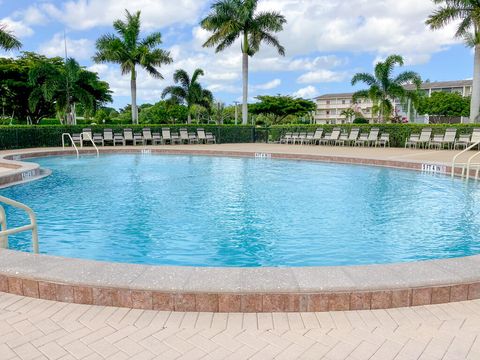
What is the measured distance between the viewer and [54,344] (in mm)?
2510

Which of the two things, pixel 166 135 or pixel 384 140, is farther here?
pixel 166 135

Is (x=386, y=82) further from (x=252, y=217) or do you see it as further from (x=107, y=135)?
(x=252, y=217)

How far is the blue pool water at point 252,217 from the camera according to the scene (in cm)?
536

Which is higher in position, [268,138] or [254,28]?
[254,28]

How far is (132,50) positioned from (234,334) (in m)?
26.4

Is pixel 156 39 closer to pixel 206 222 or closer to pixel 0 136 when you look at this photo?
pixel 0 136

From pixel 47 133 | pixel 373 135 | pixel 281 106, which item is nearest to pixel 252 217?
pixel 373 135

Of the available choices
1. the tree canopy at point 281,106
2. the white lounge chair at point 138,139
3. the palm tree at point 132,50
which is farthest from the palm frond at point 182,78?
the tree canopy at point 281,106

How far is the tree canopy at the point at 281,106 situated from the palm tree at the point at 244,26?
24.8 m

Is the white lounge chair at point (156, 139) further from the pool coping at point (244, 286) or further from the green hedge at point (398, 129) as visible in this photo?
the pool coping at point (244, 286)

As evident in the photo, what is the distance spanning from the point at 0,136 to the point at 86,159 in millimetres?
5601

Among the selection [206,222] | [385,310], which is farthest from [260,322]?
[206,222]

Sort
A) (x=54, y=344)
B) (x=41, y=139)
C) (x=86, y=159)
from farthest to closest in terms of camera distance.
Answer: (x=41, y=139), (x=86, y=159), (x=54, y=344)

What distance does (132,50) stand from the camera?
26.0 m
